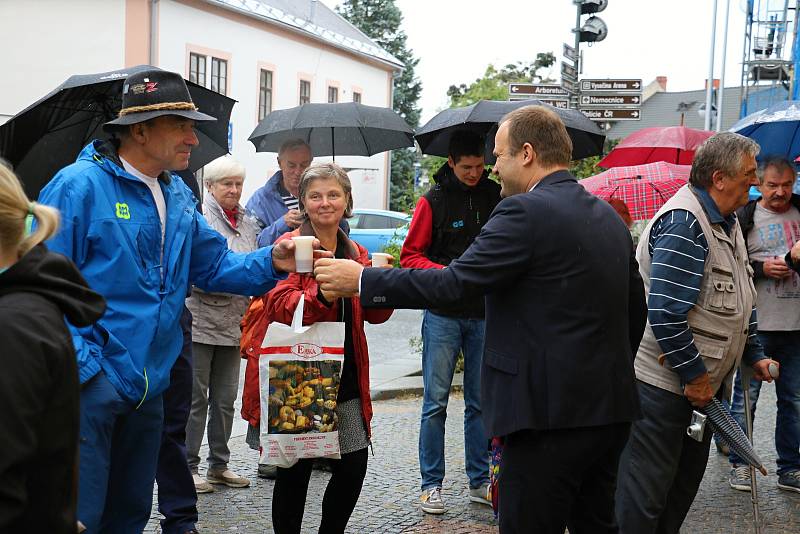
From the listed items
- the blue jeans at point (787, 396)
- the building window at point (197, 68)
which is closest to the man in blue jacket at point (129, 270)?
the blue jeans at point (787, 396)

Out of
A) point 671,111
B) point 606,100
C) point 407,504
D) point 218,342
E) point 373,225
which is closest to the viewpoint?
point 407,504

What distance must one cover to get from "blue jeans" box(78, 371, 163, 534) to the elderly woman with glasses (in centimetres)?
250

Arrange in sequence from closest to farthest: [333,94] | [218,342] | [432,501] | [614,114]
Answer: [432,501], [218,342], [614,114], [333,94]

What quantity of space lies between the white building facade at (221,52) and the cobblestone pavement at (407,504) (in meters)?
18.8

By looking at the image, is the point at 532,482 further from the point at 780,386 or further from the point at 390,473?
the point at 780,386

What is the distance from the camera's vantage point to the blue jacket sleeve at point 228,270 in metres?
4.19

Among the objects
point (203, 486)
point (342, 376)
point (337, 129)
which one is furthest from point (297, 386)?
point (337, 129)

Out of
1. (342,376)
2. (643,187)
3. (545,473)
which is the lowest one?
(545,473)

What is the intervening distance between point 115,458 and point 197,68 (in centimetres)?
2994

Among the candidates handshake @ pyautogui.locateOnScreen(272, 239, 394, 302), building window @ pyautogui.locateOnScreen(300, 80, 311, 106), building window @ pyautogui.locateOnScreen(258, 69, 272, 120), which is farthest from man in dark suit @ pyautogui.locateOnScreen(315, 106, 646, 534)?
building window @ pyautogui.locateOnScreen(300, 80, 311, 106)

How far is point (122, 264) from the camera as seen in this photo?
11.6 ft

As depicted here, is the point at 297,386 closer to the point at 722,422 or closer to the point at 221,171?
the point at 722,422

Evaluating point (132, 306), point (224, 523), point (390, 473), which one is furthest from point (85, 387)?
A: point (390, 473)

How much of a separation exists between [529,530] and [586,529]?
0.41 meters
